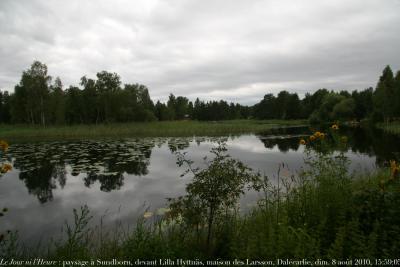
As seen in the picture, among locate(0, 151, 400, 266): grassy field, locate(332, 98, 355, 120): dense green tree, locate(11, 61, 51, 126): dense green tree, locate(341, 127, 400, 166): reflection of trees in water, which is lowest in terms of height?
locate(341, 127, 400, 166): reflection of trees in water

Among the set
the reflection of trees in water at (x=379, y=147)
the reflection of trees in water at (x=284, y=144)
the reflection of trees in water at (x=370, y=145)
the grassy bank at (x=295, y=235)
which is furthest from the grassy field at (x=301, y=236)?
the reflection of trees in water at (x=284, y=144)

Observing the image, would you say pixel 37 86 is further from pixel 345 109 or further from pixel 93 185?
pixel 345 109

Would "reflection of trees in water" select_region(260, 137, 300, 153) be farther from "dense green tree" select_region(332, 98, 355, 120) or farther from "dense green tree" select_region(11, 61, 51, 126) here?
"dense green tree" select_region(332, 98, 355, 120)

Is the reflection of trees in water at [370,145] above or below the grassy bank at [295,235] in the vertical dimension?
below

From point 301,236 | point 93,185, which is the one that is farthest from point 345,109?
point 301,236

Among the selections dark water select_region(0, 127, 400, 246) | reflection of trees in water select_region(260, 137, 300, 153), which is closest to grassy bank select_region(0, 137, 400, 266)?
dark water select_region(0, 127, 400, 246)

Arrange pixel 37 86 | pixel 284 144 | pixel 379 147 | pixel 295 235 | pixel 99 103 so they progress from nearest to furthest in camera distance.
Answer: pixel 295 235 → pixel 379 147 → pixel 284 144 → pixel 37 86 → pixel 99 103

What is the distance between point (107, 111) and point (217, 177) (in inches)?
1727

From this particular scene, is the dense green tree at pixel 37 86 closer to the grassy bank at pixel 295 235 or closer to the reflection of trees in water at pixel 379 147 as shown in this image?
the reflection of trees in water at pixel 379 147

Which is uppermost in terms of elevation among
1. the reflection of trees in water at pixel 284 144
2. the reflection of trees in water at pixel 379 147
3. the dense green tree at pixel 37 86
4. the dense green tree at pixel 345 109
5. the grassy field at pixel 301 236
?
the dense green tree at pixel 37 86

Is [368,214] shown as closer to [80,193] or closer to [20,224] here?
[20,224]

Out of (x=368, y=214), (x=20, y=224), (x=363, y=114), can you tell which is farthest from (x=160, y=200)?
(x=363, y=114)

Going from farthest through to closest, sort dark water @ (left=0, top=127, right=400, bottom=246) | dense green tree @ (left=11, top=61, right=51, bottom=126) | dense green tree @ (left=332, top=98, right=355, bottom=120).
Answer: dense green tree @ (left=332, top=98, right=355, bottom=120), dense green tree @ (left=11, top=61, right=51, bottom=126), dark water @ (left=0, top=127, right=400, bottom=246)

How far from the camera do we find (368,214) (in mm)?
3412
